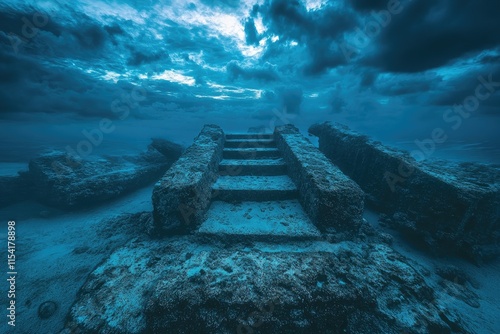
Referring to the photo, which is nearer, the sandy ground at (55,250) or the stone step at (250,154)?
the sandy ground at (55,250)

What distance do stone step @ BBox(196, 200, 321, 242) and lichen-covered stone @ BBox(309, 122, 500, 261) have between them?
83.2 inches

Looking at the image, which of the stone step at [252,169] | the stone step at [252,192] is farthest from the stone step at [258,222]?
the stone step at [252,169]

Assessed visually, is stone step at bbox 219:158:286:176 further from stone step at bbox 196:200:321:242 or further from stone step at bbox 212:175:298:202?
stone step at bbox 196:200:321:242

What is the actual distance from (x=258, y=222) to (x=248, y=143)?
3.70 meters

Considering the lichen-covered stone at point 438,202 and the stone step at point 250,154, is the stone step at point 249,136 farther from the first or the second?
the lichen-covered stone at point 438,202

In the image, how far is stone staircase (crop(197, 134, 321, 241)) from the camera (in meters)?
3.01

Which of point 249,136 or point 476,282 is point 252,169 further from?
point 476,282

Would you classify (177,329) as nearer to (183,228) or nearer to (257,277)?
(257,277)

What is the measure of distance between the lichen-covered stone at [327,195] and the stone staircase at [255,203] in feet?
0.70

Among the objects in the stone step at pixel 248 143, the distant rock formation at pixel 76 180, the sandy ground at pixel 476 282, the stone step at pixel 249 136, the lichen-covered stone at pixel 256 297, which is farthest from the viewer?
the stone step at pixel 249 136

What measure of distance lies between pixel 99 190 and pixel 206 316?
6.06 metres

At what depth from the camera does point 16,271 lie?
347 centimetres

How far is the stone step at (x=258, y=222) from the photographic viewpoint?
298cm

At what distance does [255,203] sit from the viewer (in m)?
3.93
